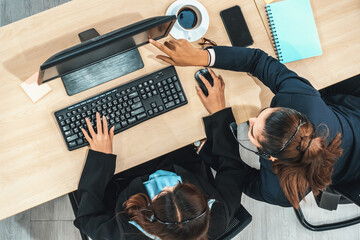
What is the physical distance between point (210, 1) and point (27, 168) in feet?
2.82

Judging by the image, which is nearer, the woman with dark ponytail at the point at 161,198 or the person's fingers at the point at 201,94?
the woman with dark ponytail at the point at 161,198

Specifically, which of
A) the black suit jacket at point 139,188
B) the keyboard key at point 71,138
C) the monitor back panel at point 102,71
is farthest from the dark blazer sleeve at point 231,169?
the keyboard key at point 71,138

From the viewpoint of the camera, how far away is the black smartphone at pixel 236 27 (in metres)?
1.05

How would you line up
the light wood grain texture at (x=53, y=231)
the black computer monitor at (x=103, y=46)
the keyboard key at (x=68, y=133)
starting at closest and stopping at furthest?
the black computer monitor at (x=103, y=46)
the keyboard key at (x=68, y=133)
the light wood grain texture at (x=53, y=231)

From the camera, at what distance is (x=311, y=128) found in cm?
87

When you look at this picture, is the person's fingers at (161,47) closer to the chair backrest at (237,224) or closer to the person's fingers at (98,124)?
the person's fingers at (98,124)

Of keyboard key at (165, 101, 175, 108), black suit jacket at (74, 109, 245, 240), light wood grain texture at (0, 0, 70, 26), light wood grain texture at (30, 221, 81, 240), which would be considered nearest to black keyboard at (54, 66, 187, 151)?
keyboard key at (165, 101, 175, 108)

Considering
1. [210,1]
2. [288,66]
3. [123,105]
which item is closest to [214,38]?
[210,1]

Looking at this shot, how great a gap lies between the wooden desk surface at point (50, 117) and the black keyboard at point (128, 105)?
34 millimetres

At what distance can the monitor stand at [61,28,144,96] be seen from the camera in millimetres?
981

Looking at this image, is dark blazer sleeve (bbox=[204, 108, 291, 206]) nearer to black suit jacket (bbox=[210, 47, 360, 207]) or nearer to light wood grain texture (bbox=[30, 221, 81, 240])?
black suit jacket (bbox=[210, 47, 360, 207])

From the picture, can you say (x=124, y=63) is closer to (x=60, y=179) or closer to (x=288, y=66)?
(x=60, y=179)

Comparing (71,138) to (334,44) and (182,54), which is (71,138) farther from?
(334,44)

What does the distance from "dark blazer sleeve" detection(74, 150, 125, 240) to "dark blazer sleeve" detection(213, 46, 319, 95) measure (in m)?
0.51
